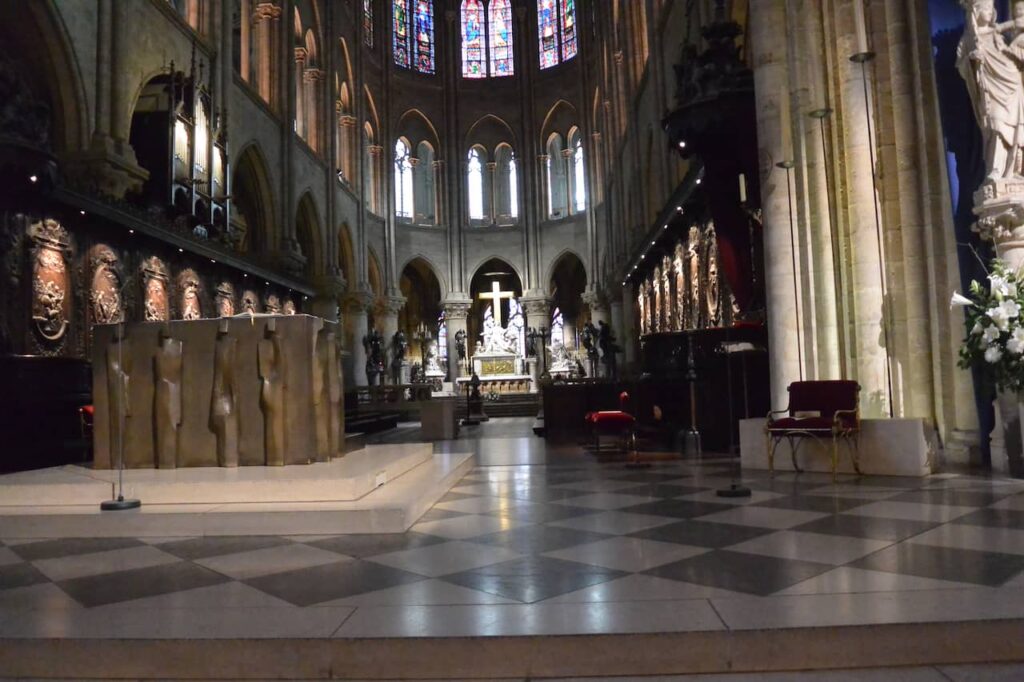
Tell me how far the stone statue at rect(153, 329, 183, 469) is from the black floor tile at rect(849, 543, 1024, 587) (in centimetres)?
444

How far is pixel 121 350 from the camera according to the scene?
5.47m

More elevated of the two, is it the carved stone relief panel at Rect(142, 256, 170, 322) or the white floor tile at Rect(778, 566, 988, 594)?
the carved stone relief panel at Rect(142, 256, 170, 322)

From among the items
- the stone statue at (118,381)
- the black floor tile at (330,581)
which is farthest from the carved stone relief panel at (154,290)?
the black floor tile at (330,581)

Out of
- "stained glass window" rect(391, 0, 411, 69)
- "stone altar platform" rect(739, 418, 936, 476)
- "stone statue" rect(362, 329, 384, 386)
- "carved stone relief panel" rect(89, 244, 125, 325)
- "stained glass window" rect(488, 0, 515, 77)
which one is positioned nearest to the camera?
"stone altar platform" rect(739, 418, 936, 476)

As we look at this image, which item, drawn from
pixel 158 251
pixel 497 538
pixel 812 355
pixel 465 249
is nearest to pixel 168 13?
pixel 158 251

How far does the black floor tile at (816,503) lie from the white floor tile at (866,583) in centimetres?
173

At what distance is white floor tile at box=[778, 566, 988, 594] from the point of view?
2.95 meters

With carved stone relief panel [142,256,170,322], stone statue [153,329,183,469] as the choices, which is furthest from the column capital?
stone statue [153,329,183,469]

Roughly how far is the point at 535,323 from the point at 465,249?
5.10 metres

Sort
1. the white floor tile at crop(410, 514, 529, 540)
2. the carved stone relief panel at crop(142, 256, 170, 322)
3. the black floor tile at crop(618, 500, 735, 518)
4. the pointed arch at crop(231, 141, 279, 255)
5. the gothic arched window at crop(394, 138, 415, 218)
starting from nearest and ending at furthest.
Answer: the white floor tile at crop(410, 514, 529, 540), the black floor tile at crop(618, 500, 735, 518), the carved stone relief panel at crop(142, 256, 170, 322), the pointed arch at crop(231, 141, 279, 255), the gothic arched window at crop(394, 138, 415, 218)

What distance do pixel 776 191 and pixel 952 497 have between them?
14.2 ft

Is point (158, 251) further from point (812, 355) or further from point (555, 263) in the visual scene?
point (555, 263)

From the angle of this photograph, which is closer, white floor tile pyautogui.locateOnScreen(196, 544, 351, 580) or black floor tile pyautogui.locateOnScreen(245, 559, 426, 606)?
black floor tile pyautogui.locateOnScreen(245, 559, 426, 606)

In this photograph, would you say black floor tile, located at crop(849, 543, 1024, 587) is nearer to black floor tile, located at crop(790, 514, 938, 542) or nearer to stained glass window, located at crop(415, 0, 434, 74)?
black floor tile, located at crop(790, 514, 938, 542)
